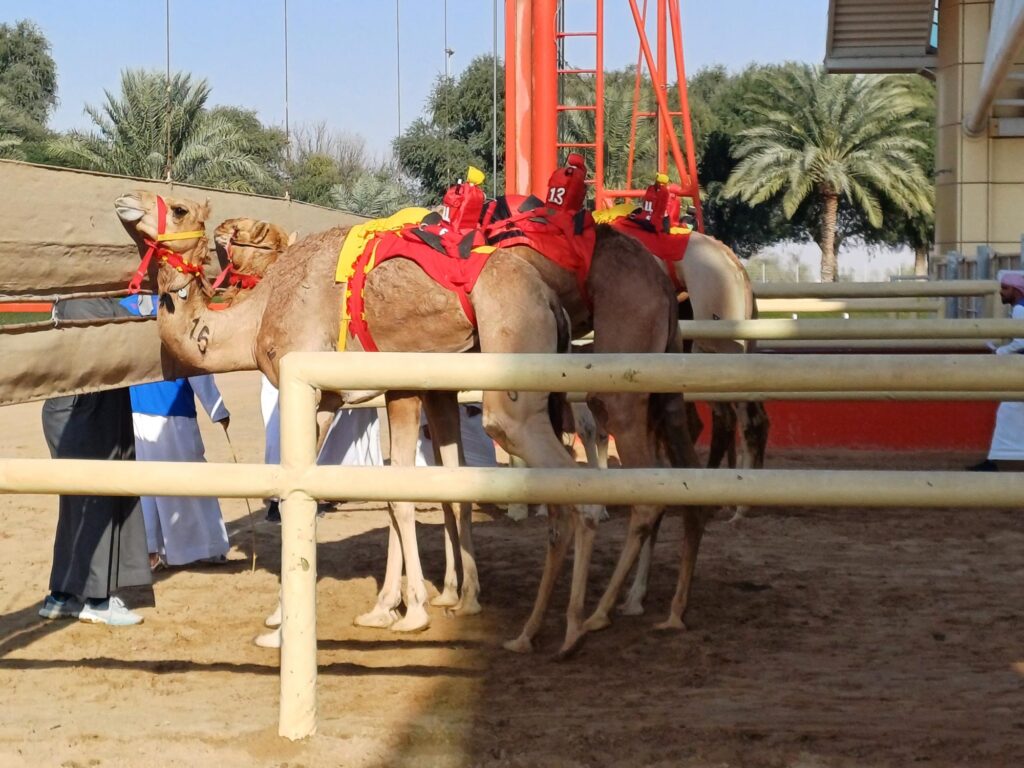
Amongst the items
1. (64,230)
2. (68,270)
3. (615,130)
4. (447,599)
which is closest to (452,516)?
(447,599)

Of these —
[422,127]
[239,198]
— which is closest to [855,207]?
[422,127]

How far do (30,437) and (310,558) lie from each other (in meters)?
10.1

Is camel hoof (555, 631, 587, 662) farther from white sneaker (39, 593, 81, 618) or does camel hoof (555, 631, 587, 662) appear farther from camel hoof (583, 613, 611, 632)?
white sneaker (39, 593, 81, 618)

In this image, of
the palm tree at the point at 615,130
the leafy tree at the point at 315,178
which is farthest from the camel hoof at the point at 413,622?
the palm tree at the point at 615,130

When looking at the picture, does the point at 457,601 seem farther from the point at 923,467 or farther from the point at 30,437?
the point at 30,437

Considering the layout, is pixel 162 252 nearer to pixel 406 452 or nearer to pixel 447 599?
pixel 406 452

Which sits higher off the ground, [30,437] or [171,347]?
[171,347]

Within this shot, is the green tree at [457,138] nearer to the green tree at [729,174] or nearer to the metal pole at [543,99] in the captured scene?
the green tree at [729,174]

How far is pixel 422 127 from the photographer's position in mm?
41125

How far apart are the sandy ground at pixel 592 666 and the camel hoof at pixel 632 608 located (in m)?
0.05

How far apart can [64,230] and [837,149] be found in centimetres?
3757

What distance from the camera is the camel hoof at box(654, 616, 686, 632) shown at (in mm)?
5848

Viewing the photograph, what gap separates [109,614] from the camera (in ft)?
20.4

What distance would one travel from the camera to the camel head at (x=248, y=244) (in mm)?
6328
